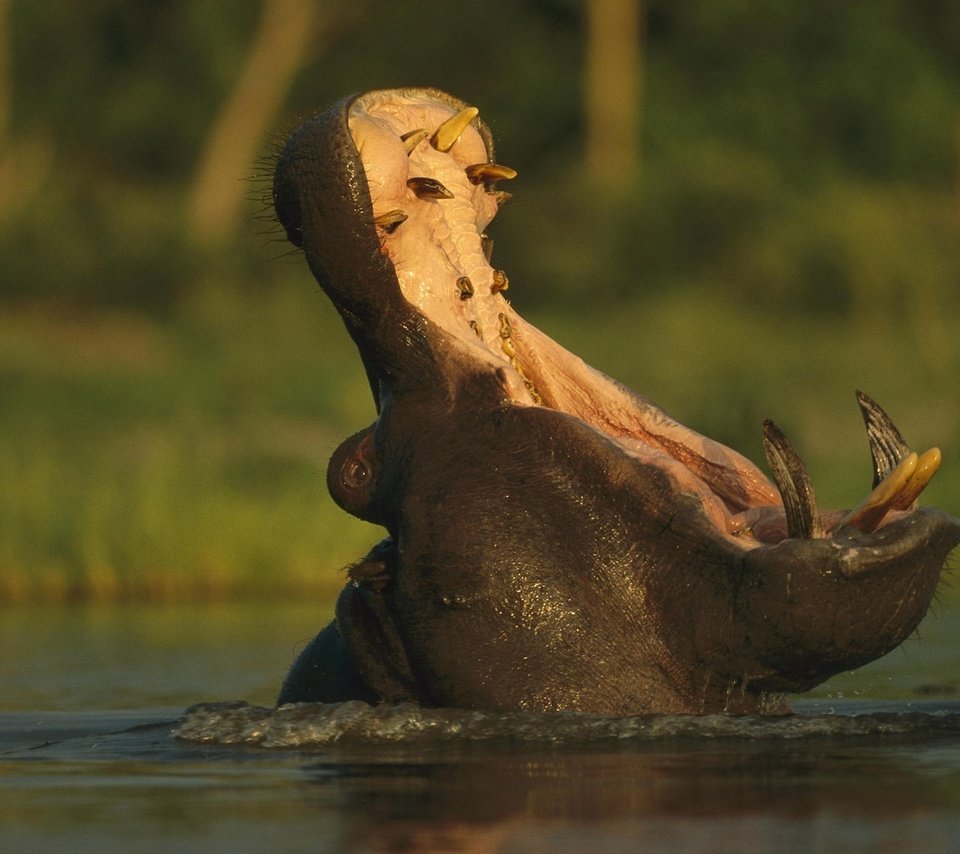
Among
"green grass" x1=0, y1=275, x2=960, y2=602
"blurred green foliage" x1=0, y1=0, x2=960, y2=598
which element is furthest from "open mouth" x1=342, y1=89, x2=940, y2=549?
"green grass" x1=0, y1=275, x2=960, y2=602

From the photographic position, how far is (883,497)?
14.0ft

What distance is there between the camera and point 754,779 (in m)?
4.19

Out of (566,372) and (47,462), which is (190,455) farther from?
(566,372)

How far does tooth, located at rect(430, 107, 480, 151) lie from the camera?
472 cm

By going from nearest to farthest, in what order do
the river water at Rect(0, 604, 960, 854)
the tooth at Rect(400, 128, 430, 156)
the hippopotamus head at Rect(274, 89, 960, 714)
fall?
1. the river water at Rect(0, 604, 960, 854)
2. the hippopotamus head at Rect(274, 89, 960, 714)
3. the tooth at Rect(400, 128, 430, 156)

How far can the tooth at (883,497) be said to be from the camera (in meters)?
4.25

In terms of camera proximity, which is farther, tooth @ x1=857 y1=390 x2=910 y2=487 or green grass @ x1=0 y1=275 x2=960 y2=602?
green grass @ x1=0 y1=275 x2=960 y2=602

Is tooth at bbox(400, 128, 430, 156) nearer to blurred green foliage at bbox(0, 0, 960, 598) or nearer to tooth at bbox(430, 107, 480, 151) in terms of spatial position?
tooth at bbox(430, 107, 480, 151)

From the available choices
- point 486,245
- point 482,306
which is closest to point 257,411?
point 486,245

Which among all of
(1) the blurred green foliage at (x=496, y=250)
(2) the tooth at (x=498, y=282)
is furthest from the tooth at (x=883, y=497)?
(1) the blurred green foliage at (x=496, y=250)

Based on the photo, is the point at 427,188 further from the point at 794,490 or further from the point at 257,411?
the point at 257,411

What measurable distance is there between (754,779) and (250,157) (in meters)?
23.2

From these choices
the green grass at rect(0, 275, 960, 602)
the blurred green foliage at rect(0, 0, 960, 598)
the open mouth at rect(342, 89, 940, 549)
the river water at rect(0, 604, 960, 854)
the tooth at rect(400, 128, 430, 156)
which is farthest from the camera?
the blurred green foliage at rect(0, 0, 960, 598)

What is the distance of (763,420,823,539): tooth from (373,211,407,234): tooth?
2.66ft
